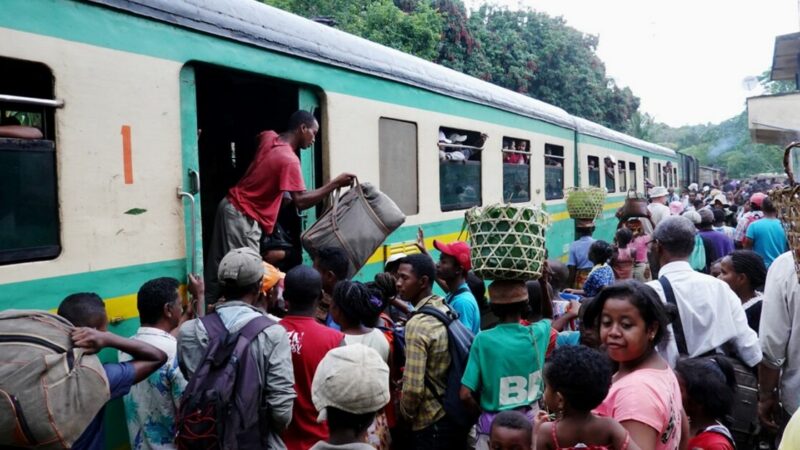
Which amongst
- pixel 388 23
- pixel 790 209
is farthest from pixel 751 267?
pixel 388 23

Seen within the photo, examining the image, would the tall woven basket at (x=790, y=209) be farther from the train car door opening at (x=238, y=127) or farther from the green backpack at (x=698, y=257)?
the green backpack at (x=698, y=257)

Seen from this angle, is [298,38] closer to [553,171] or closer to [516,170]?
[516,170]

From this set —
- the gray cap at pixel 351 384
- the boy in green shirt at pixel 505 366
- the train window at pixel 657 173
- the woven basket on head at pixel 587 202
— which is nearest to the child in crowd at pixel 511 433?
the boy in green shirt at pixel 505 366

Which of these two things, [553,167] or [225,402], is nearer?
[225,402]

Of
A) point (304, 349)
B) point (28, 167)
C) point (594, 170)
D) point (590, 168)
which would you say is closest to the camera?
point (28, 167)

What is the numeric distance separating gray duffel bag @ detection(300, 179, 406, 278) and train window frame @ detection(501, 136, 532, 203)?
3603mm

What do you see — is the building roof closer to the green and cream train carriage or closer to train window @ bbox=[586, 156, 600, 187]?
train window @ bbox=[586, 156, 600, 187]

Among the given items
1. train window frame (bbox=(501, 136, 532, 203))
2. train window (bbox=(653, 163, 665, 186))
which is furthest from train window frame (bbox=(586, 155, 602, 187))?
train window (bbox=(653, 163, 665, 186))

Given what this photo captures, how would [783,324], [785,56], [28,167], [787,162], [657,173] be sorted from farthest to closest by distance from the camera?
[785,56]
[657,173]
[783,324]
[28,167]
[787,162]

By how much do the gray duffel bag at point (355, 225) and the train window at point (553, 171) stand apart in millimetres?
5424

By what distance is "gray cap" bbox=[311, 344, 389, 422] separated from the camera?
2.21 m

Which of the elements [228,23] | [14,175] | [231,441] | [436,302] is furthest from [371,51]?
[231,441]

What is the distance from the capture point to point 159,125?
356 cm

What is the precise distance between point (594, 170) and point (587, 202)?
3.63 metres
